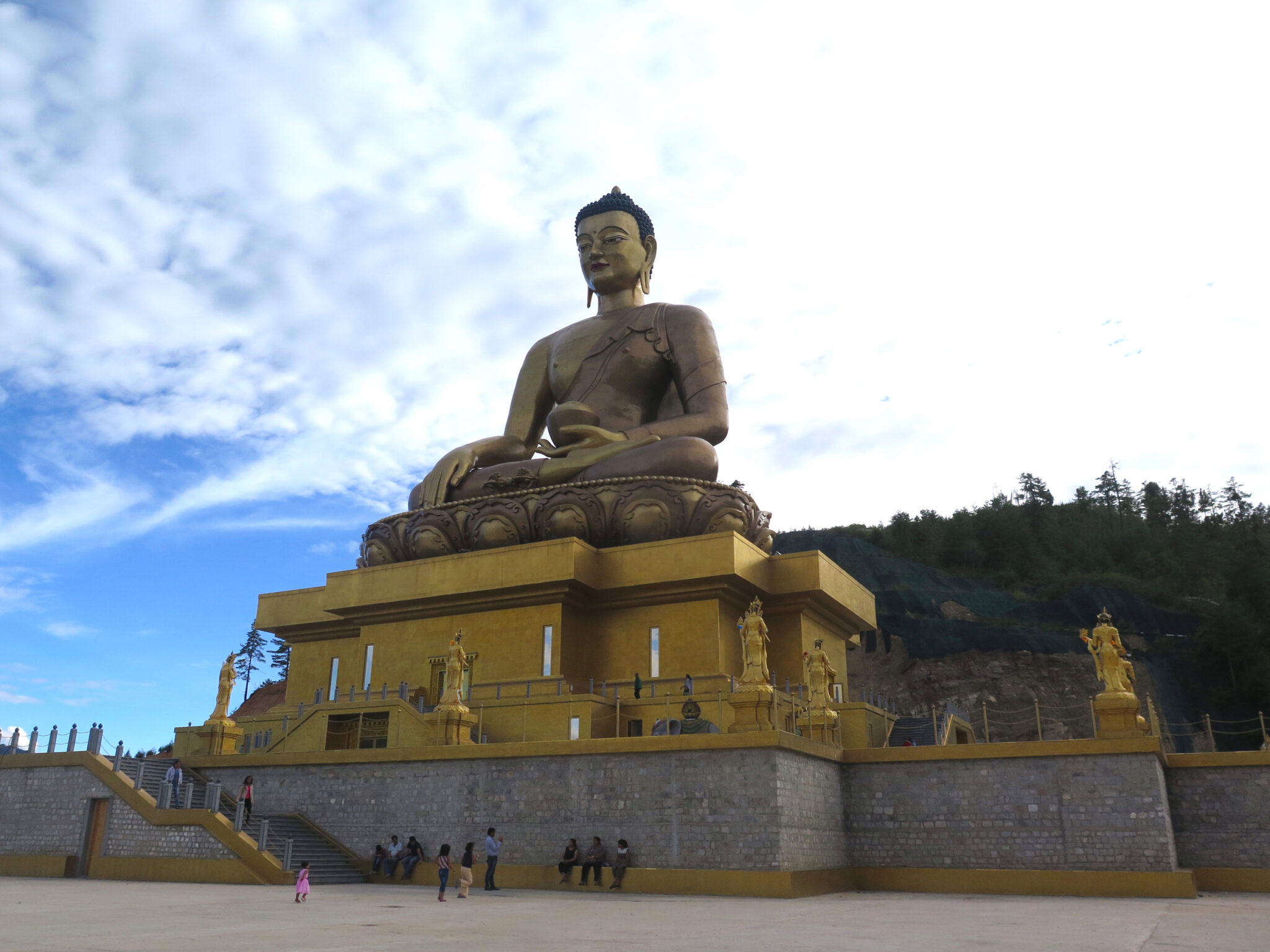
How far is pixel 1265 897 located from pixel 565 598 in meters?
9.86

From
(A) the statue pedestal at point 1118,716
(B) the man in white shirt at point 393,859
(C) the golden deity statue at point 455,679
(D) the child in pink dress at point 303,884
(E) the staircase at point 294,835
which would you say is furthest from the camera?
(C) the golden deity statue at point 455,679

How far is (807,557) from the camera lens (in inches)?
672

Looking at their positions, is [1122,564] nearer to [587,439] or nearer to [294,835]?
[587,439]

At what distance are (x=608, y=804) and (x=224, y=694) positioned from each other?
6.90 meters

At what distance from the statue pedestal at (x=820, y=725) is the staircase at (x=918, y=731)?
7.96 ft

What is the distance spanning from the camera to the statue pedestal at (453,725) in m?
12.9

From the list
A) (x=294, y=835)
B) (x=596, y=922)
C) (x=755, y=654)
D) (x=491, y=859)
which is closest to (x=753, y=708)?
(x=755, y=654)

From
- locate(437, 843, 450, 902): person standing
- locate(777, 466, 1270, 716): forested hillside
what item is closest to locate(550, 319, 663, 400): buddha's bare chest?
locate(437, 843, 450, 902): person standing

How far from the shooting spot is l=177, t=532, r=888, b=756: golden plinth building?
14.5 meters

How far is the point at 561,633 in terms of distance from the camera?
16.1 meters

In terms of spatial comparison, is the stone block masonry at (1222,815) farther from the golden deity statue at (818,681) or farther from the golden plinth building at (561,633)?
the golden deity statue at (818,681)

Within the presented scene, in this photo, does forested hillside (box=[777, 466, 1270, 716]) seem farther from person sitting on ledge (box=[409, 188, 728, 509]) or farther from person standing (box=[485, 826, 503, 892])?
person standing (box=[485, 826, 503, 892])

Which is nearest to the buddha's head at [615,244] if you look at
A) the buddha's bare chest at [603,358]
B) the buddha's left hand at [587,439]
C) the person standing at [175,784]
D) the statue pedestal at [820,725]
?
the buddha's bare chest at [603,358]

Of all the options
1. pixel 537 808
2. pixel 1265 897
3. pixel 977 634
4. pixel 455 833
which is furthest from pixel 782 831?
pixel 977 634
